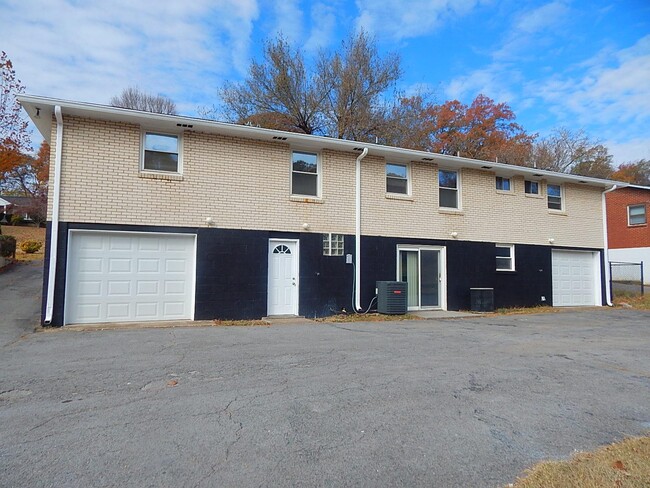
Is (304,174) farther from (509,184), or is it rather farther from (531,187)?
(531,187)

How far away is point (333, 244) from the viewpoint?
12320 millimetres

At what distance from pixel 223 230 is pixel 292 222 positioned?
1.93m

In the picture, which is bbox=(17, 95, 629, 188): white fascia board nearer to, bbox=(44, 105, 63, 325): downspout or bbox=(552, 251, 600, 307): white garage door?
bbox=(44, 105, 63, 325): downspout

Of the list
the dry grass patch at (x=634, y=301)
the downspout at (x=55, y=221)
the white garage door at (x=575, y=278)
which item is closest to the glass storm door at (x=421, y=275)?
the white garage door at (x=575, y=278)

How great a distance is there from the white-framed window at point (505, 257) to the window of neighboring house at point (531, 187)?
227 cm

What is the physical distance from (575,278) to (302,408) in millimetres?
15798

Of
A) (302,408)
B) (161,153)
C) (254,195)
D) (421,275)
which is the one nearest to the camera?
(302,408)

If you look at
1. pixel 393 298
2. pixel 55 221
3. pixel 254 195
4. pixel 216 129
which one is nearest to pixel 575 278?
pixel 393 298

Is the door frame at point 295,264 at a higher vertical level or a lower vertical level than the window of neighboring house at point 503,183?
lower

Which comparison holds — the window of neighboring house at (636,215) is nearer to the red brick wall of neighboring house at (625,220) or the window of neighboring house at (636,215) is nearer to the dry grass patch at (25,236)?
the red brick wall of neighboring house at (625,220)

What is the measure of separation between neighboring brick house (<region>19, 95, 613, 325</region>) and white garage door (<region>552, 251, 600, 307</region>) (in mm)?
264

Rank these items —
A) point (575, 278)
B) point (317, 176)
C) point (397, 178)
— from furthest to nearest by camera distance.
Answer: point (575, 278) → point (397, 178) → point (317, 176)

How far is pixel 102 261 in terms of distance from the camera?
998 cm

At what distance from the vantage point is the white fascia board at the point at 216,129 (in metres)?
9.48
